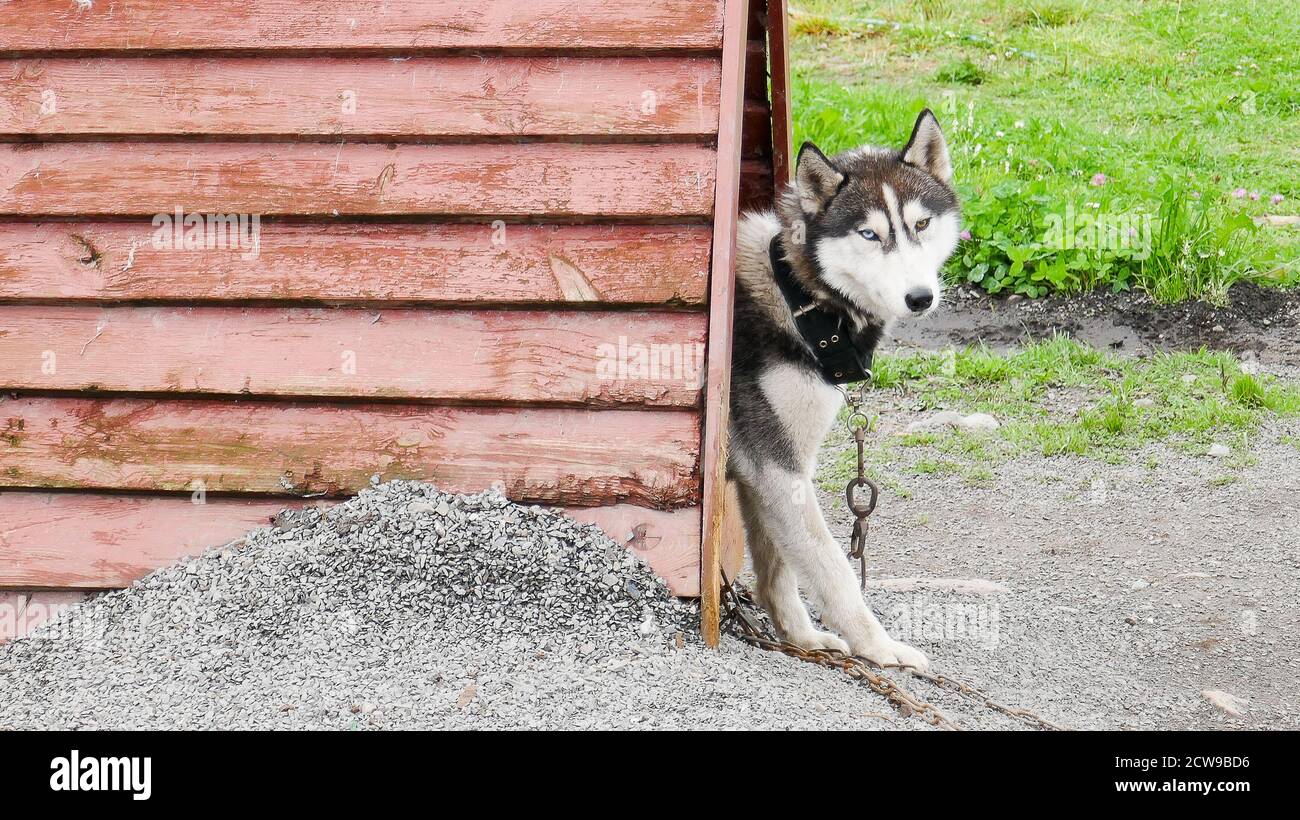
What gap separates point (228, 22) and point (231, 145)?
1.17ft

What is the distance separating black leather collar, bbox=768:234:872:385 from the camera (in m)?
3.50

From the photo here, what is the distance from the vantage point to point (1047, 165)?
7.57 m

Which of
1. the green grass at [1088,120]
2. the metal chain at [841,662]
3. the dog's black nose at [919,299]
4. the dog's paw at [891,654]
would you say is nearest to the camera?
the metal chain at [841,662]

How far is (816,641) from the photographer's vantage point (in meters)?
3.74

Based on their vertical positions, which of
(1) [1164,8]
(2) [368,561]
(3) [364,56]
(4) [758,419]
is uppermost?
(1) [1164,8]

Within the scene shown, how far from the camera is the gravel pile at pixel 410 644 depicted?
287 centimetres

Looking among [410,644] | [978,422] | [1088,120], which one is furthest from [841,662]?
[1088,120]

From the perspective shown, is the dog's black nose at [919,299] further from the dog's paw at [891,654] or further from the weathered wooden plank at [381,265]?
the dog's paw at [891,654]

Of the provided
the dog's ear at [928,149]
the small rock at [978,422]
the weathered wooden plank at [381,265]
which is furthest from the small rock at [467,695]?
the small rock at [978,422]

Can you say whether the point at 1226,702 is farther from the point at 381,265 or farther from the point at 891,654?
the point at 381,265

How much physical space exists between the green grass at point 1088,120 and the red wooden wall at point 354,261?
13.2 feet

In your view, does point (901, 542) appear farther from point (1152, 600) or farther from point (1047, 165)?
point (1047, 165)

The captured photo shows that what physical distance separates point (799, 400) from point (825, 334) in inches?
8.7

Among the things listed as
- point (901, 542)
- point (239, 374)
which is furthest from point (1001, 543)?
point (239, 374)
